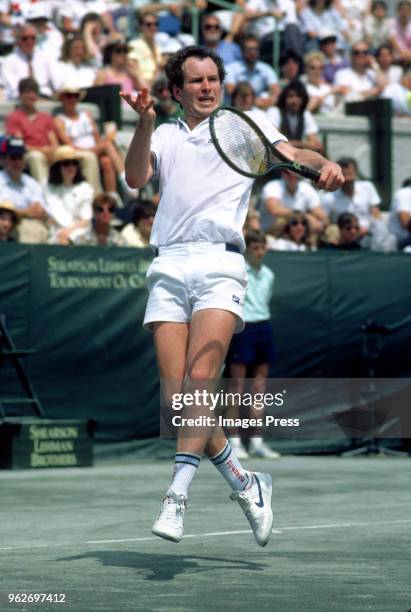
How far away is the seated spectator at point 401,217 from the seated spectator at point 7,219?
17.9ft

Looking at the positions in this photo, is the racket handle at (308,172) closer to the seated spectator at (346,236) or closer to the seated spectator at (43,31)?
the seated spectator at (346,236)

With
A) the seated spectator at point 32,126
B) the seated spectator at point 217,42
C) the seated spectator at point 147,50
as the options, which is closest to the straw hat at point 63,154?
the seated spectator at point 32,126

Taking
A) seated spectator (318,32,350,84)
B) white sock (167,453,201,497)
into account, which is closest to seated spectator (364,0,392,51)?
seated spectator (318,32,350,84)

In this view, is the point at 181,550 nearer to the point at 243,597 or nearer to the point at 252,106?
the point at 243,597

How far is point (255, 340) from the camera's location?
13695mm

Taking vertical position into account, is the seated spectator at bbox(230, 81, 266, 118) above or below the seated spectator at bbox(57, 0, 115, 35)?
below

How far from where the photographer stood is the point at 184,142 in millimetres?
6816

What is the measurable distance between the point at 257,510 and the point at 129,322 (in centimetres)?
698

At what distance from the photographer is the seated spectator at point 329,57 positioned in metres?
20.5

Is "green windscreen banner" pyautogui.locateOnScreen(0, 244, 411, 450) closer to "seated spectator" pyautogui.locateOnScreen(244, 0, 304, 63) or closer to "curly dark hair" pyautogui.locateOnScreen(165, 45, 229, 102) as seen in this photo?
"seated spectator" pyautogui.locateOnScreen(244, 0, 304, 63)

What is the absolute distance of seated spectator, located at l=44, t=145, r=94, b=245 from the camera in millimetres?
14828

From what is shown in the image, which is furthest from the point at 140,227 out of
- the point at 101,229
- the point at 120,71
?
the point at 120,71

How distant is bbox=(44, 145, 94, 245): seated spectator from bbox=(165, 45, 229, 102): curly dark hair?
7.98m

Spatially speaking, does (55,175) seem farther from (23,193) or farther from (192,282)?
(192,282)
